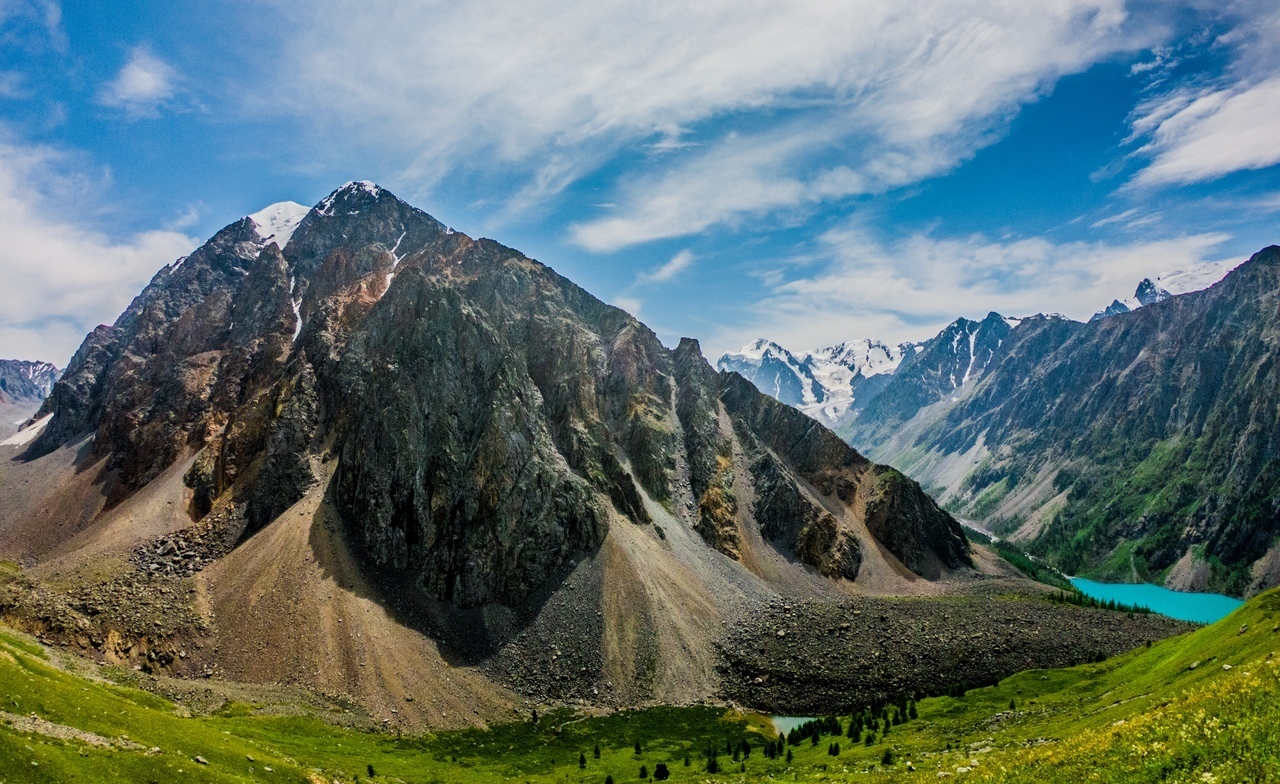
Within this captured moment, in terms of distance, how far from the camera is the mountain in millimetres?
106000

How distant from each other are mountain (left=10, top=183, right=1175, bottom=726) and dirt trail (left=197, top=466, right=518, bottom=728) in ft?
1.44

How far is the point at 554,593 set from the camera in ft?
413

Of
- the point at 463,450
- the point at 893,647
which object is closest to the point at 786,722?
the point at 893,647

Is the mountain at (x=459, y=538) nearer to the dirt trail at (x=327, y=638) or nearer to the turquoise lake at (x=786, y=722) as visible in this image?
the dirt trail at (x=327, y=638)

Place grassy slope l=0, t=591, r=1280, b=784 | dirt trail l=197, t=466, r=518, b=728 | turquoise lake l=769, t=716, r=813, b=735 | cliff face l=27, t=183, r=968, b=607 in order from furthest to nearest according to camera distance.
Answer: cliff face l=27, t=183, r=968, b=607 → turquoise lake l=769, t=716, r=813, b=735 → dirt trail l=197, t=466, r=518, b=728 → grassy slope l=0, t=591, r=1280, b=784

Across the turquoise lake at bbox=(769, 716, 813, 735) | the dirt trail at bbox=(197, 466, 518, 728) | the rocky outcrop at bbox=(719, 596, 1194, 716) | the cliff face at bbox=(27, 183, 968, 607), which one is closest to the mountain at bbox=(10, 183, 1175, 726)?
the dirt trail at bbox=(197, 466, 518, 728)

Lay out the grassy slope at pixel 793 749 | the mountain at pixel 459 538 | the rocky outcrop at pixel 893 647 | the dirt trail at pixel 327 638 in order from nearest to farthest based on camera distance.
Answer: the grassy slope at pixel 793 749
the dirt trail at pixel 327 638
the mountain at pixel 459 538
the rocky outcrop at pixel 893 647

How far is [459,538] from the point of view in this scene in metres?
129

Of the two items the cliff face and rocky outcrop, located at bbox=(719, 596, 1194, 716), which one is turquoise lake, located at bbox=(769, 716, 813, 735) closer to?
rocky outcrop, located at bbox=(719, 596, 1194, 716)

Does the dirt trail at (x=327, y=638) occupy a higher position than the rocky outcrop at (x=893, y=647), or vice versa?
the dirt trail at (x=327, y=638)

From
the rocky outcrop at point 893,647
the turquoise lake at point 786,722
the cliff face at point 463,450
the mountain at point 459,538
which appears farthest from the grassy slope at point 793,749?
the cliff face at point 463,450

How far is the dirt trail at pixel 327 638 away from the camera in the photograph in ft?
320

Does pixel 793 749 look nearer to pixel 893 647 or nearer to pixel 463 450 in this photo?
pixel 893 647

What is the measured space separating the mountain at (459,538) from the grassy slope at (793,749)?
11.4 metres
